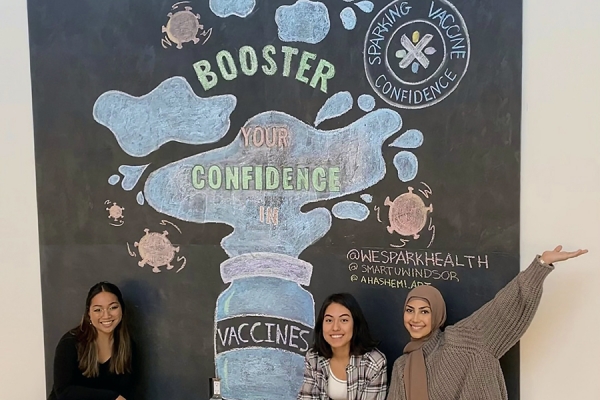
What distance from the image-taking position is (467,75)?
6.77ft

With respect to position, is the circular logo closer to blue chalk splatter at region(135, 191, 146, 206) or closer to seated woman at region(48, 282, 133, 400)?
blue chalk splatter at region(135, 191, 146, 206)

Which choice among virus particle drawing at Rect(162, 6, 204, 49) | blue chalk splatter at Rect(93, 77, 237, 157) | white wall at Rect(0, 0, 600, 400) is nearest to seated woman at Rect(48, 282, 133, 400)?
blue chalk splatter at Rect(93, 77, 237, 157)

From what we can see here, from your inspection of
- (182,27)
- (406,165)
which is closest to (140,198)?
(182,27)

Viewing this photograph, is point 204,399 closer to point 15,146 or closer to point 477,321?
point 477,321

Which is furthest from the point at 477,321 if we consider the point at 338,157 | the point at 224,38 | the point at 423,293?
the point at 224,38

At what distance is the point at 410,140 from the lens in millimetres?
2135

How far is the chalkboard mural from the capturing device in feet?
6.83

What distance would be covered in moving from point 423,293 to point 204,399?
3.59 ft

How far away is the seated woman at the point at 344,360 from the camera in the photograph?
6.69ft

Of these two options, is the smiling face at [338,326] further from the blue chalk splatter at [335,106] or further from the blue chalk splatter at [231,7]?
the blue chalk splatter at [231,7]

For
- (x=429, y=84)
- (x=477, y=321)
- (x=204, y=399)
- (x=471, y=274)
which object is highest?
(x=429, y=84)

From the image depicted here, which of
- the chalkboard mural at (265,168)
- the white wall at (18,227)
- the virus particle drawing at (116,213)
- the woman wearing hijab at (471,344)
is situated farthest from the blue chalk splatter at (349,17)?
the white wall at (18,227)

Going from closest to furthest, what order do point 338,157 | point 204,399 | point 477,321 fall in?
point 477,321
point 338,157
point 204,399

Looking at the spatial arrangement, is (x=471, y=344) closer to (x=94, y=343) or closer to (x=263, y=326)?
(x=263, y=326)
